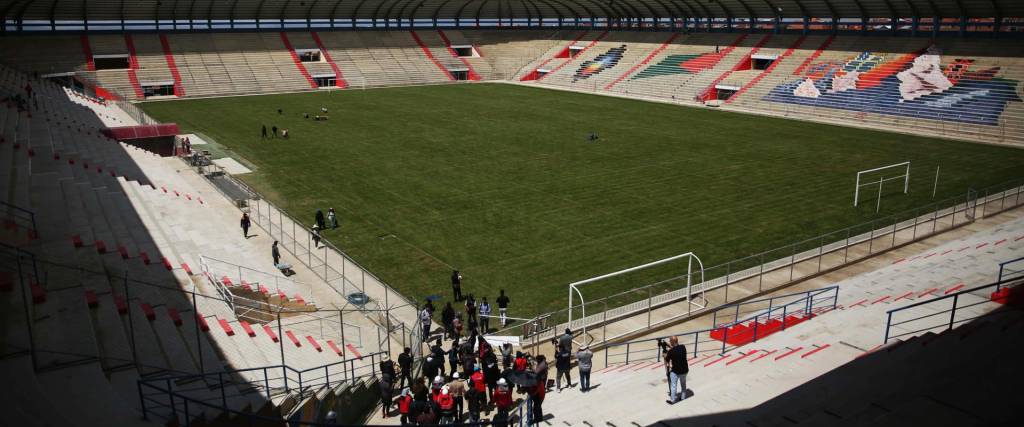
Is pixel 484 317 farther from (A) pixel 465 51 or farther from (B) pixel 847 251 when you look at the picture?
(A) pixel 465 51

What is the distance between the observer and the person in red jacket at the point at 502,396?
491 inches

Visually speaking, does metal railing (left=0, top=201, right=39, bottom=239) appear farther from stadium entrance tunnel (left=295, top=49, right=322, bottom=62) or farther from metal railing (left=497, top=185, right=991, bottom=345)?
stadium entrance tunnel (left=295, top=49, right=322, bottom=62)

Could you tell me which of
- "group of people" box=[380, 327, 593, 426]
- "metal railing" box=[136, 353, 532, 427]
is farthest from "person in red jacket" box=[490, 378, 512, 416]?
"metal railing" box=[136, 353, 532, 427]

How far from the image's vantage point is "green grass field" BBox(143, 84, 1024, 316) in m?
22.8

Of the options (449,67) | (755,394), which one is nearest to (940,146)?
(755,394)

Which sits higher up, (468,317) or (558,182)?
(558,182)

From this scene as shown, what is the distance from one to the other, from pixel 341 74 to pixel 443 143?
38626 mm

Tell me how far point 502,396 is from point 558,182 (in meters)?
20.1

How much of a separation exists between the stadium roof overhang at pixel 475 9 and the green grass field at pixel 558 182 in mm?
15759

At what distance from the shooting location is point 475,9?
294 ft

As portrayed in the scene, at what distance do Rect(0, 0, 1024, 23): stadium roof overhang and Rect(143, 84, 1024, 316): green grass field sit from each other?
15.8m

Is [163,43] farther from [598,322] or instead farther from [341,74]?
[598,322]

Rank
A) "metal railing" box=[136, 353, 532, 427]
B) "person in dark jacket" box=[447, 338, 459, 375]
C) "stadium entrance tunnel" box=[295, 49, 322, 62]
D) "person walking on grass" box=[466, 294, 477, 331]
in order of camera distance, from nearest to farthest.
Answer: "metal railing" box=[136, 353, 532, 427] → "person in dark jacket" box=[447, 338, 459, 375] → "person walking on grass" box=[466, 294, 477, 331] → "stadium entrance tunnel" box=[295, 49, 322, 62]

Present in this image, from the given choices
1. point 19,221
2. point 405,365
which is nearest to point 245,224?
point 19,221
